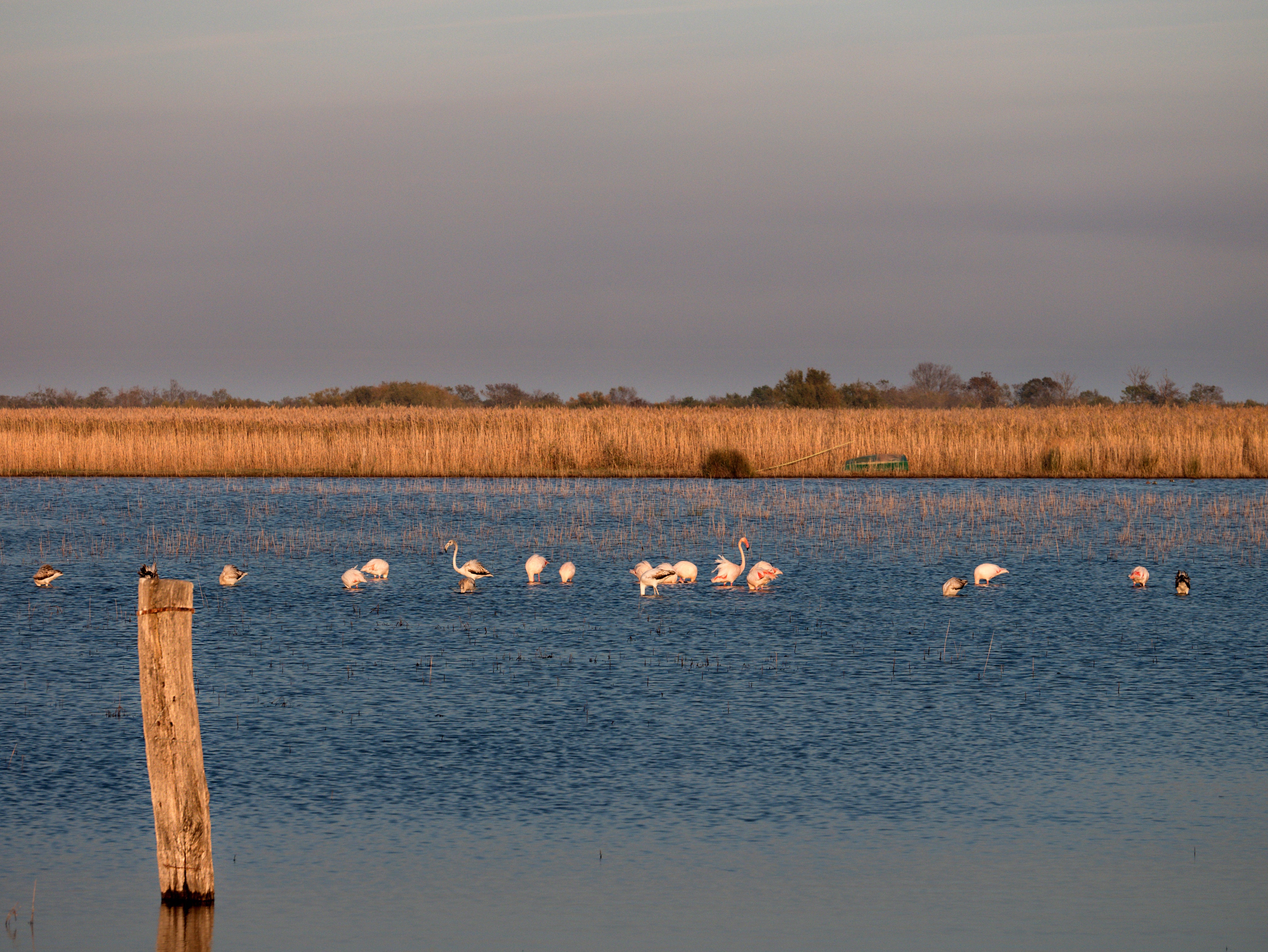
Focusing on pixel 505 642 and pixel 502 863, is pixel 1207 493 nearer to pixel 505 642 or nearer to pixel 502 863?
pixel 505 642

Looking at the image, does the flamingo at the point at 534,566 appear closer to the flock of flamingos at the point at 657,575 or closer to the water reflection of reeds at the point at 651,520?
the flock of flamingos at the point at 657,575

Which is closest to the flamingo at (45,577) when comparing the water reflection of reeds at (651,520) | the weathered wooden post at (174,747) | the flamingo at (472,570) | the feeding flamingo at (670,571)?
the water reflection of reeds at (651,520)

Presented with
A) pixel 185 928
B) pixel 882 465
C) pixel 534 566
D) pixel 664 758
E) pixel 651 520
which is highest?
pixel 882 465

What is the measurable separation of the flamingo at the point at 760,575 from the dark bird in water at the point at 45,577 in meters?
8.02

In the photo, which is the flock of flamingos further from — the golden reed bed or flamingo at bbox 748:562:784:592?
the golden reed bed

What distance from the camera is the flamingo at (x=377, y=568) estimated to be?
1772 cm

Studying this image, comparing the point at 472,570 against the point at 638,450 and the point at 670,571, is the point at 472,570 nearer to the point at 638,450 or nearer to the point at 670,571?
the point at 670,571

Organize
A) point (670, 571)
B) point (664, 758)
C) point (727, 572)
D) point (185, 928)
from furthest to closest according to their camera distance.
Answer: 1. point (727, 572)
2. point (670, 571)
3. point (664, 758)
4. point (185, 928)

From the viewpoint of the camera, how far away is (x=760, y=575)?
1741 cm

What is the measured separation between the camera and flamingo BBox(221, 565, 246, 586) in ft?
57.1

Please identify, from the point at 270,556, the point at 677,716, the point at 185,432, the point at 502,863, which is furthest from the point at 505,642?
the point at 185,432

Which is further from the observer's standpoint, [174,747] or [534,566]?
[534,566]

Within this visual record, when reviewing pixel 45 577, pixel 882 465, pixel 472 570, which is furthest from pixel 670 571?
pixel 882 465

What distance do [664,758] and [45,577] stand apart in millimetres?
10511
